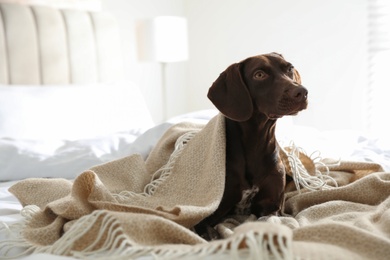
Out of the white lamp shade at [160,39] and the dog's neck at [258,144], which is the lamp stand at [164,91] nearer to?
the white lamp shade at [160,39]

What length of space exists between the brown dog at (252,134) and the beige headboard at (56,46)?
1766 mm

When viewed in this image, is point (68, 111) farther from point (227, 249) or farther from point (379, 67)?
point (379, 67)

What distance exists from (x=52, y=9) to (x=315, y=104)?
1988 millimetres

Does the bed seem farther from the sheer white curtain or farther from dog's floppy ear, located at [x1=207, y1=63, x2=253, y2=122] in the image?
the sheer white curtain

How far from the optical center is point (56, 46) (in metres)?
2.96

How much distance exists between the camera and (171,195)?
135 cm

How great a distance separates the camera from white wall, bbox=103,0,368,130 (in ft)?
12.4

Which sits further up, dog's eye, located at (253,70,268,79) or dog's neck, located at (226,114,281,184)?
dog's eye, located at (253,70,268,79)

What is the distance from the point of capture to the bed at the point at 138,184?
0.93m

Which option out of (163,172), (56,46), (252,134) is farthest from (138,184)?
(56,46)

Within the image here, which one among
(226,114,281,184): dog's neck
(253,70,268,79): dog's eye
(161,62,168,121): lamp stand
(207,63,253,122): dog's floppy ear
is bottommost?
(161,62,168,121): lamp stand

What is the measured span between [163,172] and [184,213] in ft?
1.24

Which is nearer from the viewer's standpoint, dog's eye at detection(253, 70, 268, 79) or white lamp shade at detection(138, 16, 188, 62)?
dog's eye at detection(253, 70, 268, 79)

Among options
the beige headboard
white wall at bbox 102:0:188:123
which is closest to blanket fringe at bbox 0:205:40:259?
the beige headboard
